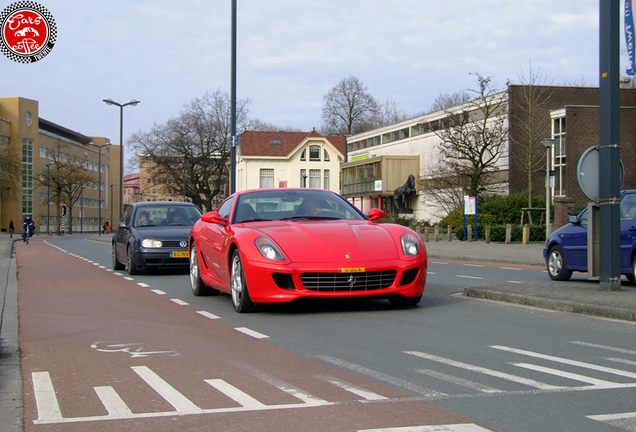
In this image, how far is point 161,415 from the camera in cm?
428

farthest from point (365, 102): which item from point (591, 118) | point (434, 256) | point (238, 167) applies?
point (434, 256)

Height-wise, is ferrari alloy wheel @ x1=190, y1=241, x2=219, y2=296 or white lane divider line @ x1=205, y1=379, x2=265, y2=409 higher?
ferrari alloy wheel @ x1=190, y1=241, x2=219, y2=296

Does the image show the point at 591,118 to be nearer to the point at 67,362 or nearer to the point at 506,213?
the point at 506,213

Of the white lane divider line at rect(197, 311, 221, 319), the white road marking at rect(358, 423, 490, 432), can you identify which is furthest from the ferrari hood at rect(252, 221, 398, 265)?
the white road marking at rect(358, 423, 490, 432)

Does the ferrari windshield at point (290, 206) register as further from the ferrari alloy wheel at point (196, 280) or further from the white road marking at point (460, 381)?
the white road marking at point (460, 381)

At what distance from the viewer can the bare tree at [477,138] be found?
149 feet

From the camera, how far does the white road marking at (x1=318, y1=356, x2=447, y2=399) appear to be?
473 cm

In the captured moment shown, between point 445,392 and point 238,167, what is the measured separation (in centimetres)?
8484

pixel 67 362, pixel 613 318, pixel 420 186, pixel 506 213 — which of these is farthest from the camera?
pixel 420 186

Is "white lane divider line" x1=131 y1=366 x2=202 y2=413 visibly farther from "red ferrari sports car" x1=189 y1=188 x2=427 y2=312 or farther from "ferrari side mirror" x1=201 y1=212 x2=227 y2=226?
"ferrari side mirror" x1=201 y1=212 x2=227 y2=226

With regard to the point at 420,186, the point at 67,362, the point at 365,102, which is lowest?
the point at 67,362

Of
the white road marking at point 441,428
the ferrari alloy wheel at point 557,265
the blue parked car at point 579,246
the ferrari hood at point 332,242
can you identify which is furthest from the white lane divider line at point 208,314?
the ferrari alloy wheel at point 557,265

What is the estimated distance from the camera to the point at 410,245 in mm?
8562

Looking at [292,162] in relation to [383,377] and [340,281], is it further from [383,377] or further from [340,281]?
[383,377]
